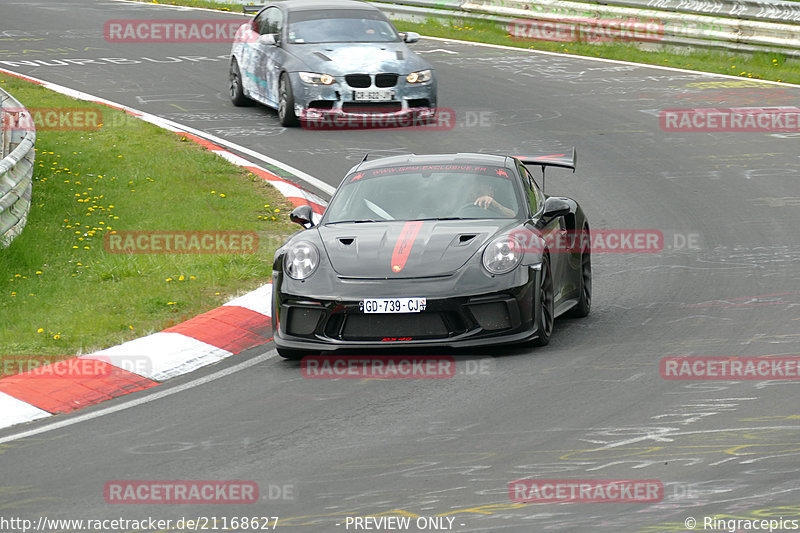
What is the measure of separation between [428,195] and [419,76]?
27.8 ft

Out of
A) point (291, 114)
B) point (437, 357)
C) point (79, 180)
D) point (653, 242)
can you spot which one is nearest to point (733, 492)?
point (437, 357)

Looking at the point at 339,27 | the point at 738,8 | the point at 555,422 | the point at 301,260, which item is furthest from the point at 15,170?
the point at 738,8

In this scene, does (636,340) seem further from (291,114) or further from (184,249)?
(291,114)

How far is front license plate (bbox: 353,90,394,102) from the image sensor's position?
59.6 ft

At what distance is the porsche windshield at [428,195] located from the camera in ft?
32.4

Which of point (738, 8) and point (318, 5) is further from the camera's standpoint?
point (738, 8)

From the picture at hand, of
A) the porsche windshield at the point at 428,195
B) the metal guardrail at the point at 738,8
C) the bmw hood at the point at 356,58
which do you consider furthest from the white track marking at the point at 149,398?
the metal guardrail at the point at 738,8

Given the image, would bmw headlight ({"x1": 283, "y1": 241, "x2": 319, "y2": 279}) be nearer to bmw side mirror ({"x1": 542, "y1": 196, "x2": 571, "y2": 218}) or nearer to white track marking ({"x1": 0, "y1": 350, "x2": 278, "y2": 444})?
white track marking ({"x1": 0, "y1": 350, "x2": 278, "y2": 444})

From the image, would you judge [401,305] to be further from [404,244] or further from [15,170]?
[15,170]

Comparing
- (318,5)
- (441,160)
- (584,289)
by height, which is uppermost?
(318,5)

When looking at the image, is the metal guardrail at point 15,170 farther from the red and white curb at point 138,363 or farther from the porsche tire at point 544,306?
the porsche tire at point 544,306

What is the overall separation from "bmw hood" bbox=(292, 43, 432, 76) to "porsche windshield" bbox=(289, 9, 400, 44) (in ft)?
0.88

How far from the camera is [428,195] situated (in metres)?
10.0

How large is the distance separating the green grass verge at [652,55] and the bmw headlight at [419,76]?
5762mm
